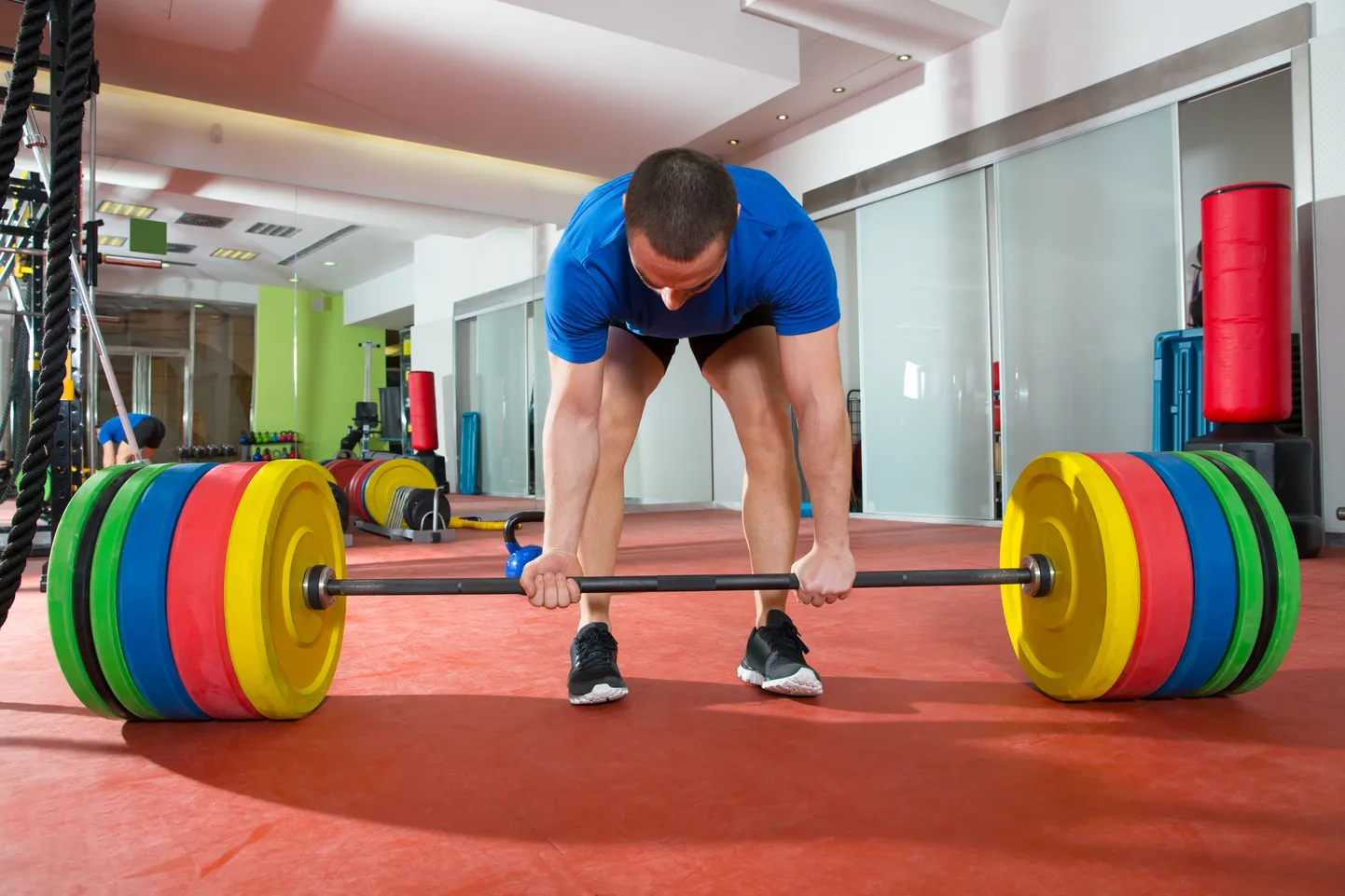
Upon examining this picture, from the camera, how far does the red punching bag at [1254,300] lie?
338cm

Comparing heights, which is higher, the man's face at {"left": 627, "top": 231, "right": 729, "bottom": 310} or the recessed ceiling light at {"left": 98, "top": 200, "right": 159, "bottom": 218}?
the recessed ceiling light at {"left": 98, "top": 200, "right": 159, "bottom": 218}

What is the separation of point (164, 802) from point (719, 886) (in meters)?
0.75

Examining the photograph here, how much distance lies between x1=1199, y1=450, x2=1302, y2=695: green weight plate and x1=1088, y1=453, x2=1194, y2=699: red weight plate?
12 centimetres

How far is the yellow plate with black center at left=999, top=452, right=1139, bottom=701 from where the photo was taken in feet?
4.64

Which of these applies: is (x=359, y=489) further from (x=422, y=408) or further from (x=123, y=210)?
(x=123, y=210)

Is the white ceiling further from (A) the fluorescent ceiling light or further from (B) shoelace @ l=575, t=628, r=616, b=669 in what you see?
(B) shoelace @ l=575, t=628, r=616, b=669

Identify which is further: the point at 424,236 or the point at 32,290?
the point at 424,236

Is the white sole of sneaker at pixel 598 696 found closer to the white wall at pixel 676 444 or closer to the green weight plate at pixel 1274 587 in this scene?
the green weight plate at pixel 1274 587

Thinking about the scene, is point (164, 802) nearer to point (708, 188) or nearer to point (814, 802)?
point (814, 802)

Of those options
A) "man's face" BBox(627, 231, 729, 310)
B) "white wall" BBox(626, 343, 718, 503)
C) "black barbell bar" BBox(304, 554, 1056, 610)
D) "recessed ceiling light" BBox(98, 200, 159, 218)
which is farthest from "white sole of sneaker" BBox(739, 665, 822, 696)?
"recessed ceiling light" BBox(98, 200, 159, 218)

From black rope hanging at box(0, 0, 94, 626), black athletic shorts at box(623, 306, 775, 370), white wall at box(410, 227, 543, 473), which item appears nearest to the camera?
black rope hanging at box(0, 0, 94, 626)

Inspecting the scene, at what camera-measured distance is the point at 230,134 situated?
618 centimetres

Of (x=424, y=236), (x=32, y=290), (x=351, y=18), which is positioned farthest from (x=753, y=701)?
(x=424, y=236)

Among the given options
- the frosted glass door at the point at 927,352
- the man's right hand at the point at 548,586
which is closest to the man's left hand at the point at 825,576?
the man's right hand at the point at 548,586
